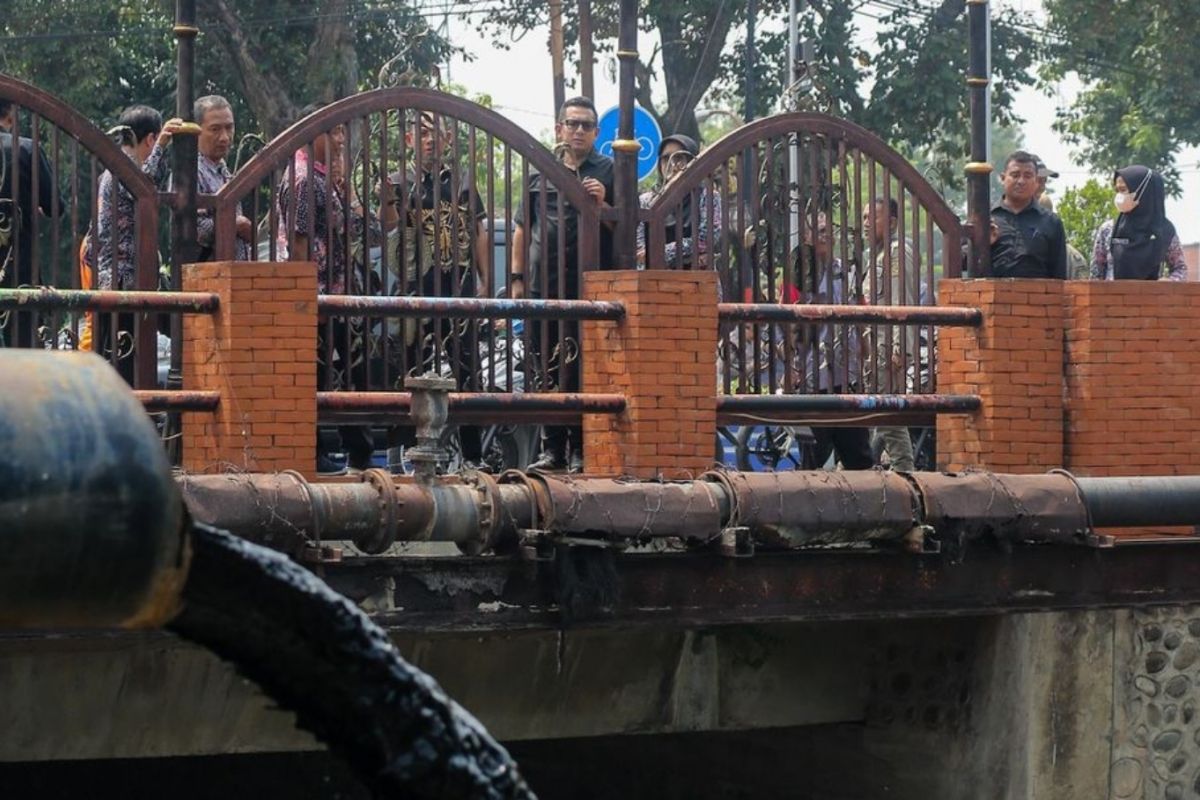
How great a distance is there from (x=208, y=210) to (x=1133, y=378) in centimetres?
385

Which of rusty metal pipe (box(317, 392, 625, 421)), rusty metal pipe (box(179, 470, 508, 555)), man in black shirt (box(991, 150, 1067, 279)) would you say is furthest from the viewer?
man in black shirt (box(991, 150, 1067, 279))

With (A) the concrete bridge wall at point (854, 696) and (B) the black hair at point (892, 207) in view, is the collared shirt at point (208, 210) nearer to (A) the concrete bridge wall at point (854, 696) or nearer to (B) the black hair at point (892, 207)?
(A) the concrete bridge wall at point (854, 696)

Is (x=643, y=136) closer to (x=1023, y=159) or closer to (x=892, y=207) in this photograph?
(x=1023, y=159)

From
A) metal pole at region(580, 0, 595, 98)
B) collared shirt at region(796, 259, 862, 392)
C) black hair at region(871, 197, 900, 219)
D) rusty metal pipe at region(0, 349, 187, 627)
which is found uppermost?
metal pole at region(580, 0, 595, 98)

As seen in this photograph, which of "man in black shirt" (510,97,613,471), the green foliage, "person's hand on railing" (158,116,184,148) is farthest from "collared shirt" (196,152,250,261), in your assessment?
the green foliage

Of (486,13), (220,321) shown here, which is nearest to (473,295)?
(220,321)

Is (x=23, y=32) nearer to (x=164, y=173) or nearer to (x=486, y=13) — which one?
(x=486, y=13)

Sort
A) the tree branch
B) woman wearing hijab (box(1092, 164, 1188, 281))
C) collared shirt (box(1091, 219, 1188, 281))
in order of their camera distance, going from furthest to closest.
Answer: the tree branch, collared shirt (box(1091, 219, 1188, 281)), woman wearing hijab (box(1092, 164, 1188, 281))

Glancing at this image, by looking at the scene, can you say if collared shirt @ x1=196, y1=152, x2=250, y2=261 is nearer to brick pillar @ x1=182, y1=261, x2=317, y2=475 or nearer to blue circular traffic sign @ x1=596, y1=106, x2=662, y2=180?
brick pillar @ x1=182, y1=261, x2=317, y2=475

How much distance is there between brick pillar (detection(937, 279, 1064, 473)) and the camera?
954 cm

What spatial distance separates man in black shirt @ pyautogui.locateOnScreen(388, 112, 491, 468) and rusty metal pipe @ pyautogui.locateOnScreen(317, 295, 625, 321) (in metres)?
0.21

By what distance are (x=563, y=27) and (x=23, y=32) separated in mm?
8203

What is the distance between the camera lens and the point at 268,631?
11.0ft

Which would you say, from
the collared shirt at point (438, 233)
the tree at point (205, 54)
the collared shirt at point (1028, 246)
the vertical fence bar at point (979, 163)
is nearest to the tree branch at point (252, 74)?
the tree at point (205, 54)
